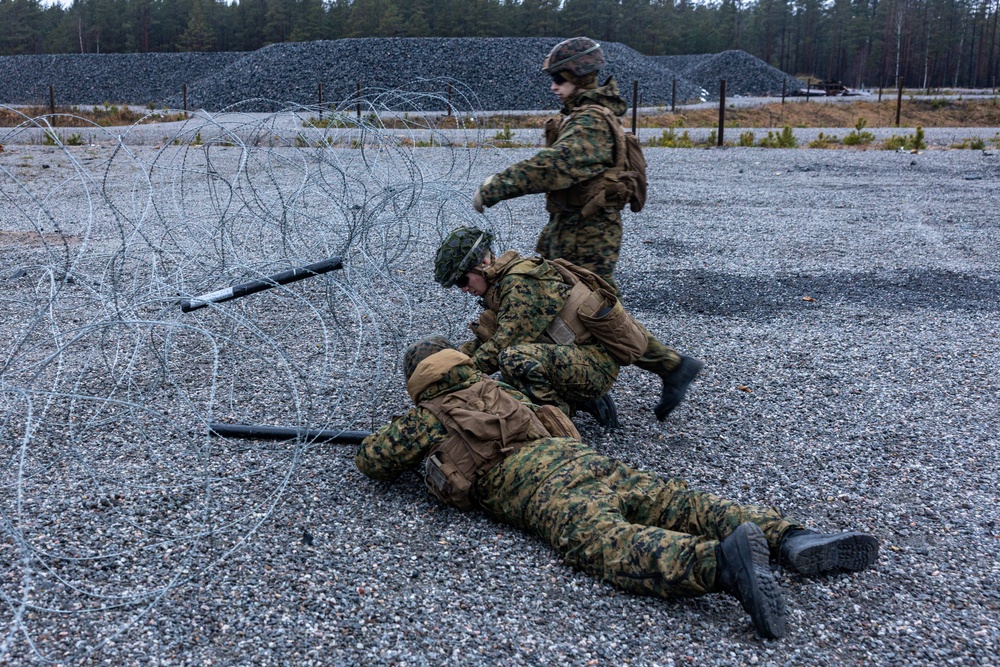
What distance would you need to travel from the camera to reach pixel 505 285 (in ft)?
13.7

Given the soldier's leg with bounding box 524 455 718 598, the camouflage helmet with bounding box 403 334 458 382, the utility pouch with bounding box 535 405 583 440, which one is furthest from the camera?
the camouflage helmet with bounding box 403 334 458 382

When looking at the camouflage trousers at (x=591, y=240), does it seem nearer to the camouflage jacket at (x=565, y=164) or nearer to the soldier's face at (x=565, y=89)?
the camouflage jacket at (x=565, y=164)

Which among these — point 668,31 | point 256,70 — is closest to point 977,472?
point 256,70

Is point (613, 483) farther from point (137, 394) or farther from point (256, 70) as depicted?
point (256, 70)

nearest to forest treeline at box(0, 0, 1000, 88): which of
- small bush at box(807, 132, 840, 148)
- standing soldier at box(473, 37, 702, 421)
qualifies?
small bush at box(807, 132, 840, 148)

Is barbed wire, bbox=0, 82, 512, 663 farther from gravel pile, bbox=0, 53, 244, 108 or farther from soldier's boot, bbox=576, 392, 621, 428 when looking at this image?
gravel pile, bbox=0, 53, 244, 108

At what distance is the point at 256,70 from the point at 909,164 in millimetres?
32468

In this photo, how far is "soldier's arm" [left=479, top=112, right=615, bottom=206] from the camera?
4465 mm

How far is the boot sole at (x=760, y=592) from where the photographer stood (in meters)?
2.63

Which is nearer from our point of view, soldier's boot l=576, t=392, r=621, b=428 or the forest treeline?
soldier's boot l=576, t=392, r=621, b=428

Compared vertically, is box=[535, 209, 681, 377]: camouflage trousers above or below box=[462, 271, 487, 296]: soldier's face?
above

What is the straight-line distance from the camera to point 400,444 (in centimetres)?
343

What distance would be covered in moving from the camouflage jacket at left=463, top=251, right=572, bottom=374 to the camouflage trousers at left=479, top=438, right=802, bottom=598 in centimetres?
88

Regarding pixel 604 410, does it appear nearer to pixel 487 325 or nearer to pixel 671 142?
pixel 487 325
